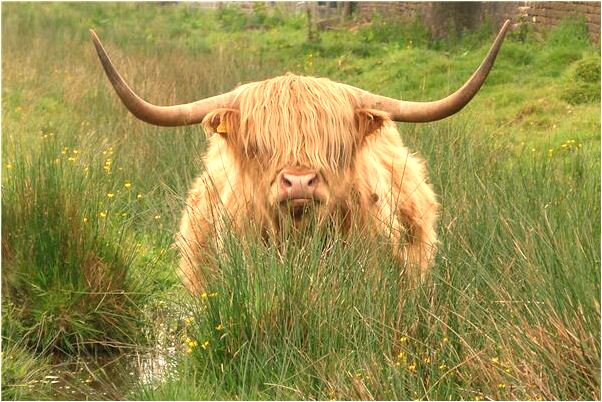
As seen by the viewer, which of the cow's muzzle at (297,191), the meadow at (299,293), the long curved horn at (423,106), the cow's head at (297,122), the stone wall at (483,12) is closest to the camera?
the meadow at (299,293)

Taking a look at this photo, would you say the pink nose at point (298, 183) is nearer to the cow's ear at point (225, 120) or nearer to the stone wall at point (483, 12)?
the cow's ear at point (225, 120)

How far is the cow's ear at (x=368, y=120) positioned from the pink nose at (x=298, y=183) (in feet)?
1.82

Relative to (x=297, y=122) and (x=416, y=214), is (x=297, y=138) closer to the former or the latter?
(x=297, y=122)

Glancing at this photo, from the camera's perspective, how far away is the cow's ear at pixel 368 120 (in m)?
5.57

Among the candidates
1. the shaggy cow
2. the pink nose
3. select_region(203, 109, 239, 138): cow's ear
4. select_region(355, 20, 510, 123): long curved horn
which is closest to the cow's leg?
the shaggy cow

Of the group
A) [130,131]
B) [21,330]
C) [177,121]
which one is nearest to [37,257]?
[21,330]

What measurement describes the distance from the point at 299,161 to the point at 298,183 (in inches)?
7.5

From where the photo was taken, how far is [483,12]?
16.9 meters

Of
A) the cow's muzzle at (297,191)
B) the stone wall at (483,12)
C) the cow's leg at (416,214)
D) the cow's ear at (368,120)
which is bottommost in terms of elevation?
the stone wall at (483,12)

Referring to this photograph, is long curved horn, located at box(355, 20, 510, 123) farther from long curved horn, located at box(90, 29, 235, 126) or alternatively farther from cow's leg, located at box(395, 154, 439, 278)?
long curved horn, located at box(90, 29, 235, 126)

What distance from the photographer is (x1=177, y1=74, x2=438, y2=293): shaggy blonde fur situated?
5215 mm

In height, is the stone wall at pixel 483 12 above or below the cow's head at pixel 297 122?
below

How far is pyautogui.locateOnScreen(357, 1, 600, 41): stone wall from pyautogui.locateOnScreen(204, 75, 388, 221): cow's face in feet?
29.3

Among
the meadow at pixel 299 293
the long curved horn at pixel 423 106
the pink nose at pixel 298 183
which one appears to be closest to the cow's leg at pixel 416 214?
the meadow at pixel 299 293
